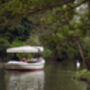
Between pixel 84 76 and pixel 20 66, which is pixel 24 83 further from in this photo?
pixel 20 66

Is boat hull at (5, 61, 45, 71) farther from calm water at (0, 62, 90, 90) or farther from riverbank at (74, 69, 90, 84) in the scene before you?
riverbank at (74, 69, 90, 84)

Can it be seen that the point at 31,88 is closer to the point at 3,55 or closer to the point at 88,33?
the point at 88,33

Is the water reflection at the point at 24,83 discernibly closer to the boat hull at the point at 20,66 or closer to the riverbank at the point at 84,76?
the riverbank at the point at 84,76

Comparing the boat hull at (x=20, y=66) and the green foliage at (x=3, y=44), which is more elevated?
the green foliage at (x=3, y=44)

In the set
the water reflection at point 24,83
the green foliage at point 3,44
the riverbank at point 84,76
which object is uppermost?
the green foliage at point 3,44

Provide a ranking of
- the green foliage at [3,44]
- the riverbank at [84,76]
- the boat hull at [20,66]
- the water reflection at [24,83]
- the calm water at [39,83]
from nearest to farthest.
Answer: the water reflection at [24,83]
the calm water at [39,83]
the riverbank at [84,76]
the boat hull at [20,66]
the green foliage at [3,44]

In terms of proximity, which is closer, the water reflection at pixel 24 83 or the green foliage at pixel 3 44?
the water reflection at pixel 24 83

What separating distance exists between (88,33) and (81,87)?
6624mm

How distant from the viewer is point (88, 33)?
40.0ft

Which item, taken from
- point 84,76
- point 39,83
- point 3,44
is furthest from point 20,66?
point 3,44

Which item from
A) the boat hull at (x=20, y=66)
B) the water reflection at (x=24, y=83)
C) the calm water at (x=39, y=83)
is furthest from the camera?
the boat hull at (x=20, y=66)

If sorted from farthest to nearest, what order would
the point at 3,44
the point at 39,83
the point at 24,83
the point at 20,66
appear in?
the point at 3,44, the point at 20,66, the point at 39,83, the point at 24,83

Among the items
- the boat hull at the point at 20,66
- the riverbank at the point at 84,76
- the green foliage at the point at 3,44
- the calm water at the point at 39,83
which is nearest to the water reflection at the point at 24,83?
the calm water at the point at 39,83

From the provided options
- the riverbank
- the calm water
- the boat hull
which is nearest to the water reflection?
the calm water
